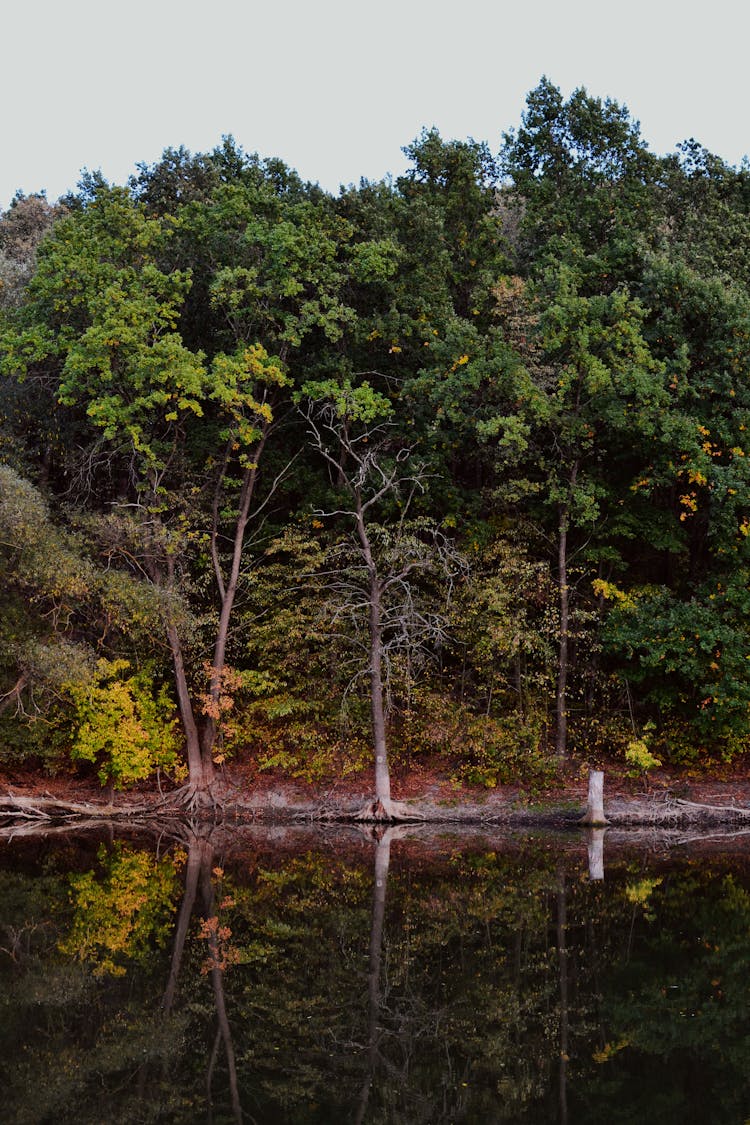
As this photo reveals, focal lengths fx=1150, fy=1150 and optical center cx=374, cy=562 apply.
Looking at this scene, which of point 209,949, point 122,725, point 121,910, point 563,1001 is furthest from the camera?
point 122,725

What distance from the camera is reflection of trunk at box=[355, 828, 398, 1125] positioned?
9.82 m

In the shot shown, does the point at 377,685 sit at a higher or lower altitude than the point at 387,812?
higher

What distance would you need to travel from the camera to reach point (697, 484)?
28.5 metres

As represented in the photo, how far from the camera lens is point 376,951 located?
14297 millimetres

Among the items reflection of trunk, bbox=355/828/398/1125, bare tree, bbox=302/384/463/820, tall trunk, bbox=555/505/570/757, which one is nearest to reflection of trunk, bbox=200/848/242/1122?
reflection of trunk, bbox=355/828/398/1125

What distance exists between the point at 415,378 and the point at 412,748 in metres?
9.13

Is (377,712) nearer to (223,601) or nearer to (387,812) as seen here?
(387,812)

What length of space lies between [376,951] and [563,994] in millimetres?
2839

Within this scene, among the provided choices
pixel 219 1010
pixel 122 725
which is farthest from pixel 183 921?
pixel 122 725

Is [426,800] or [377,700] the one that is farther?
[426,800]

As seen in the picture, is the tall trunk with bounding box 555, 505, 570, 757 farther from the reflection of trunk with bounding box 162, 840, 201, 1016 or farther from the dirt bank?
the reflection of trunk with bounding box 162, 840, 201, 1016

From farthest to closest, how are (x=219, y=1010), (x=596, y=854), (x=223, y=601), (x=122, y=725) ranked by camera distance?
(x=223, y=601) < (x=122, y=725) < (x=596, y=854) < (x=219, y=1010)

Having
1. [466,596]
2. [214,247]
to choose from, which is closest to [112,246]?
[214,247]

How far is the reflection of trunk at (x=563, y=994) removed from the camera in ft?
30.8
